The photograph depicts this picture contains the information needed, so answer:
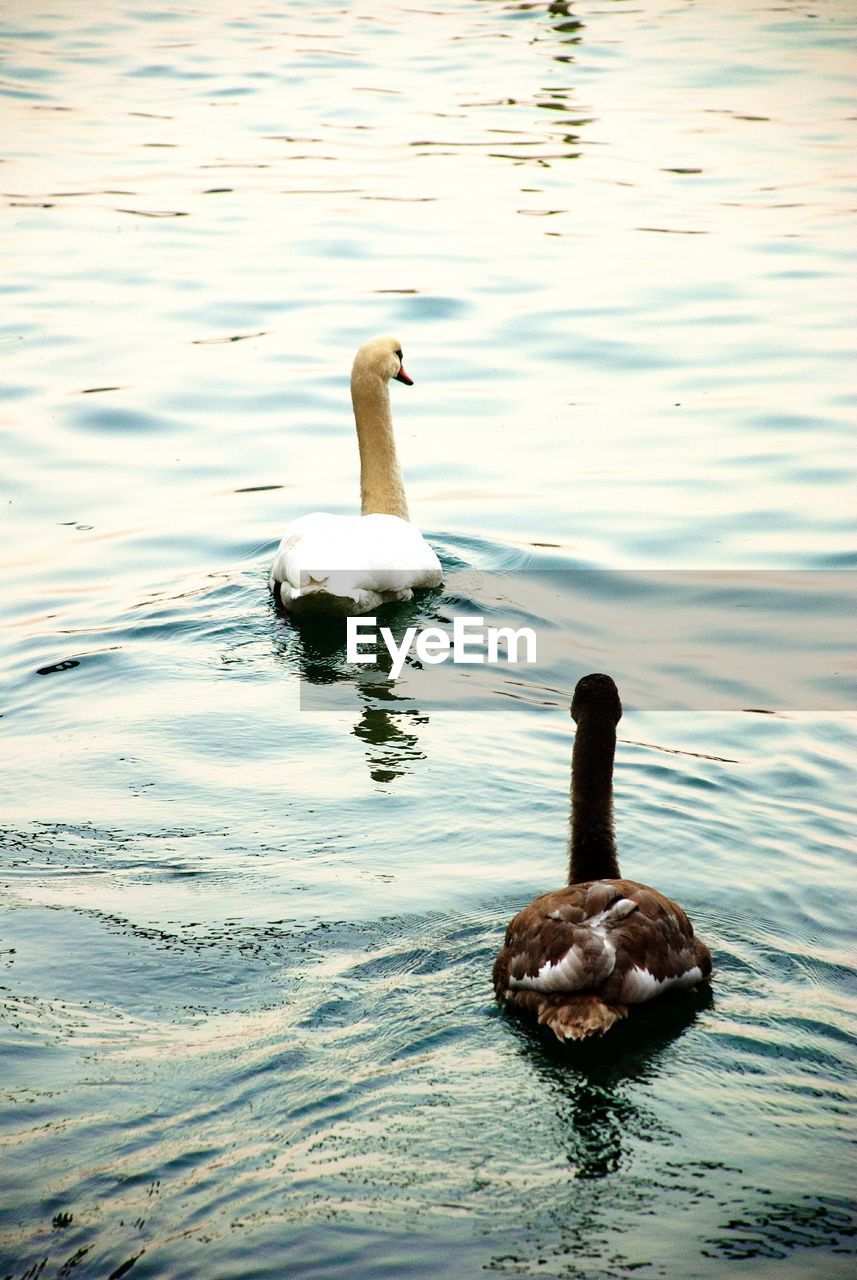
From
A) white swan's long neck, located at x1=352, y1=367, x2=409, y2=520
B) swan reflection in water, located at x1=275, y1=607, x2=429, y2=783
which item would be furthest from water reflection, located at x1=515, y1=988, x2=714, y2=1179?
white swan's long neck, located at x1=352, y1=367, x2=409, y2=520

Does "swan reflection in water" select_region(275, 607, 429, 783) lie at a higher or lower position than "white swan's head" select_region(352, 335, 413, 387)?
lower

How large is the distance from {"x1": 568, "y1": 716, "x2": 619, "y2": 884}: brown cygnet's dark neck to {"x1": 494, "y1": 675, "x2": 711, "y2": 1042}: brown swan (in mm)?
272

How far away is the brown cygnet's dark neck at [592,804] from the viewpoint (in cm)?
607

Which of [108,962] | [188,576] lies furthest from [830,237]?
[108,962]

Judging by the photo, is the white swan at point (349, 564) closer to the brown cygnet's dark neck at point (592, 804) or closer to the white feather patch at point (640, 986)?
the brown cygnet's dark neck at point (592, 804)

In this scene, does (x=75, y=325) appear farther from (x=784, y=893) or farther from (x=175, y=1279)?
(x=175, y=1279)

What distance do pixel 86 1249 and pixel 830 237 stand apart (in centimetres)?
1714

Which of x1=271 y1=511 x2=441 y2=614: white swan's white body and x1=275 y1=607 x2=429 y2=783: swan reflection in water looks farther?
x1=271 y1=511 x2=441 y2=614: white swan's white body

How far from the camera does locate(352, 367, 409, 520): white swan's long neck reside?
35.3ft

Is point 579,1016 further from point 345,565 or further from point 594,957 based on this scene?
point 345,565

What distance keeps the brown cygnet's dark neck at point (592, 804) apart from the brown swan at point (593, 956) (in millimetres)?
272

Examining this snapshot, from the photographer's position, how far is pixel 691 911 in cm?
632

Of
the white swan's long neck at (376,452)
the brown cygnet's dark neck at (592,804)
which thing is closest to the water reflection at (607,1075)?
the brown cygnet's dark neck at (592,804)

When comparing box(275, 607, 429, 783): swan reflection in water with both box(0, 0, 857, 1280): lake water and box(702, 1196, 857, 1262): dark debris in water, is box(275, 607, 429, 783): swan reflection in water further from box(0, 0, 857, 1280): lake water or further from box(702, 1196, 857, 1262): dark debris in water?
box(702, 1196, 857, 1262): dark debris in water
